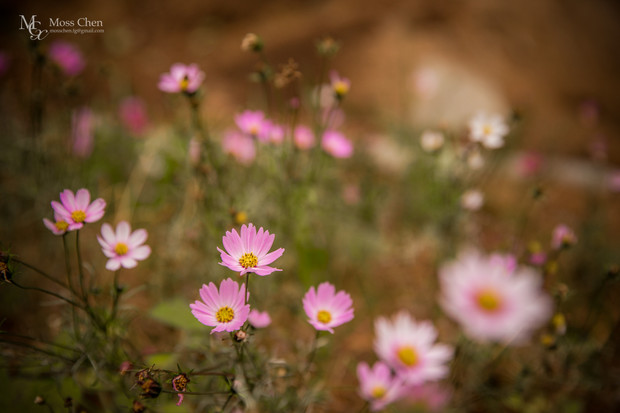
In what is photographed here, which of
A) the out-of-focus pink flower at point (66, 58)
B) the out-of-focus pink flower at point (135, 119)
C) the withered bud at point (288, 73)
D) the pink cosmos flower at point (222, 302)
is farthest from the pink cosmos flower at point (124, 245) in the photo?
the out-of-focus pink flower at point (135, 119)

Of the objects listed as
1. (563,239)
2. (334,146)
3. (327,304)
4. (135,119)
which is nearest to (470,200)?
(563,239)

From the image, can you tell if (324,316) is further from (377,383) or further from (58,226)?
(58,226)

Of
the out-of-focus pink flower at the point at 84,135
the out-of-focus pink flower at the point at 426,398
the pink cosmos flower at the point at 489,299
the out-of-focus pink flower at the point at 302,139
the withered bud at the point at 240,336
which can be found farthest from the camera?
the out-of-focus pink flower at the point at 84,135

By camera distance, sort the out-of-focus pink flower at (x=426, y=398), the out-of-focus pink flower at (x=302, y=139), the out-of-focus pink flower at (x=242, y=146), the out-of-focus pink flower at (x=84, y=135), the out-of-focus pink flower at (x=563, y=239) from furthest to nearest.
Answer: the out-of-focus pink flower at (x=84, y=135) → the out-of-focus pink flower at (x=242, y=146) → the out-of-focus pink flower at (x=302, y=139) → the out-of-focus pink flower at (x=563, y=239) → the out-of-focus pink flower at (x=426, y=398)

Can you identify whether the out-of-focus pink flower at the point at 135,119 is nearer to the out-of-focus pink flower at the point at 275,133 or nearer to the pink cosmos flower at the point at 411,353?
the out-of-focus pink flower at the point at 275,133

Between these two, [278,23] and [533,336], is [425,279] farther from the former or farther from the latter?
[278,23]

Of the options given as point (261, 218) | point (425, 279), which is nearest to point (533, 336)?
point (425, 279)
